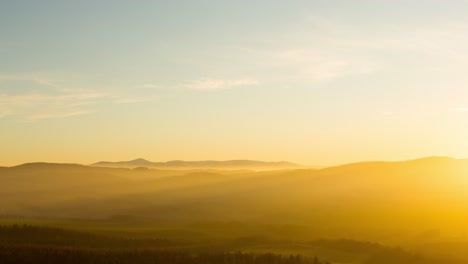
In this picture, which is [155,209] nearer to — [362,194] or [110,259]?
[362,194]

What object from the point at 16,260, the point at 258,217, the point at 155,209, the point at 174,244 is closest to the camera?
the point at 16,260

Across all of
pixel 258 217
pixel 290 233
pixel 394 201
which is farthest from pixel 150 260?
pixel 394 201

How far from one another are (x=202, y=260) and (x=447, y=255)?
21.1m

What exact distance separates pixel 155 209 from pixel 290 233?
367 feet

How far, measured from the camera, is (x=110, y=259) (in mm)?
39562

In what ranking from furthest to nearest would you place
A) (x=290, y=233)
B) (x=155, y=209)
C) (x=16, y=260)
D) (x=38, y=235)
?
(x=155, y=209) < (x=290, y=233) < (x=38, y=235) < (x=16, y=260)

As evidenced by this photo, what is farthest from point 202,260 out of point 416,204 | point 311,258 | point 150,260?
point 416,204

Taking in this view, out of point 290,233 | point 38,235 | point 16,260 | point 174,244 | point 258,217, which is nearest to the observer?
point 16,260

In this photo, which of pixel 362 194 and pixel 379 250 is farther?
pixel 362 194

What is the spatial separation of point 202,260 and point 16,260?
10.7 m

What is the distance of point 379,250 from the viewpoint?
162 feet

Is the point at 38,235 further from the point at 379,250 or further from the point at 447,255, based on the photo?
the point at 447,255

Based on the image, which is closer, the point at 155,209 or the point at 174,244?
the point at 174,244

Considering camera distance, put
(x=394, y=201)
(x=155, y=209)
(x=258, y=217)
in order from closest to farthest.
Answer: (x=258, y=217)
(x=394, y=201)
(x=155, y=209)
